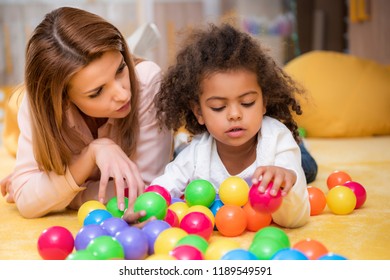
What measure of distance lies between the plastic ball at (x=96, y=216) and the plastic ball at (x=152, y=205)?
0.08 metres

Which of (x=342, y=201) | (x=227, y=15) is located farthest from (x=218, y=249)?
(x=227, y=15)

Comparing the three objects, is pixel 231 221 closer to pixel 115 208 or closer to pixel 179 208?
pixel 179 208

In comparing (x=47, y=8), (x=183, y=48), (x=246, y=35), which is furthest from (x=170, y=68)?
(x=47, y=8)

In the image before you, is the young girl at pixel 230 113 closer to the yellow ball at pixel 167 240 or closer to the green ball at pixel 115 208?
the green ball at pixel 115 208

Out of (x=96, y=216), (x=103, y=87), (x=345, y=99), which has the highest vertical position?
(x=103, y=87)

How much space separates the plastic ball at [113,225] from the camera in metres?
1.11

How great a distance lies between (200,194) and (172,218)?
0.39 ft

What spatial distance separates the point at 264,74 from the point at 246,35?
0.13 m

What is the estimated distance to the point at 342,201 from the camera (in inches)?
53.2

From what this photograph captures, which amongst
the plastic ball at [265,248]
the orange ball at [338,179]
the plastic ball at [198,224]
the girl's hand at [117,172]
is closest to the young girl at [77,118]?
the girl's hand at [117,172]

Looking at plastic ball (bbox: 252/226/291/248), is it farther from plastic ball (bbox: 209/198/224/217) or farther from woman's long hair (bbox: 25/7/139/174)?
woman's long hair (bbox: 25/7/139/174)

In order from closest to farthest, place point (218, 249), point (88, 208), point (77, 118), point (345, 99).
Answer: point (218, 249), point (88, 208), point (77, 118), point (345, 99)

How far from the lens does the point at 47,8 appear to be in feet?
16.8
